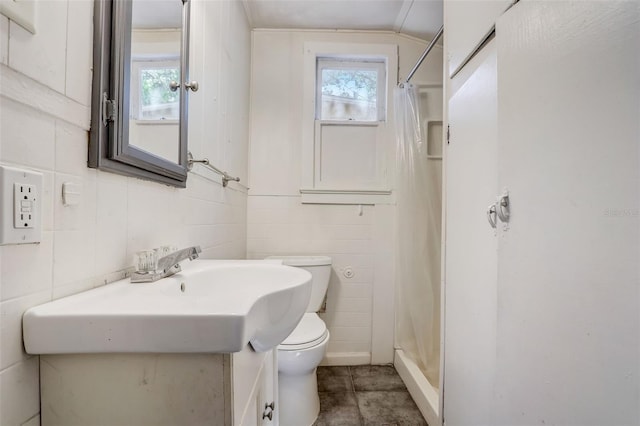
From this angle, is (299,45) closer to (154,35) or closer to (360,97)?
(360,97)

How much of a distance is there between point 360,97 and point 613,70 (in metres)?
1.75

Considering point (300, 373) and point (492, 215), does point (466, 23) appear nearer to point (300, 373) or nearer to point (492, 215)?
point (492, 215)

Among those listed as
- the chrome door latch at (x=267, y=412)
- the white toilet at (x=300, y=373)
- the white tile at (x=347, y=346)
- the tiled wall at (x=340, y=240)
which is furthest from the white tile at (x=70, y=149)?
the white tile at (x=347, y=346)

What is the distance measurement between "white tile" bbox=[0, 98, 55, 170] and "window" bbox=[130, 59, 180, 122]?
9.6 inches

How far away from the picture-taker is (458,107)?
111cm

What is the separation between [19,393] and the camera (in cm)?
45

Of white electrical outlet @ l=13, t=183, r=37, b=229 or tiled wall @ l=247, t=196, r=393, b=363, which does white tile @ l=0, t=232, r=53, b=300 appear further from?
tiled wall @ l=247, t=196, r=393, b=363

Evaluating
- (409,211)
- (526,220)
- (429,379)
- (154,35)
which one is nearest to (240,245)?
(409,211)

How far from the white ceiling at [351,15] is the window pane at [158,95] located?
47.3 inches

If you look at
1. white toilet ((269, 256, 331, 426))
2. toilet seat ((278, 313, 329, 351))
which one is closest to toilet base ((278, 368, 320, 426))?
white toilet ((269, 256, 331, 426))

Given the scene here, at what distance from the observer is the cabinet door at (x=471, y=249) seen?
904 mm

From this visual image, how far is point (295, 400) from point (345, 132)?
5.31 ft

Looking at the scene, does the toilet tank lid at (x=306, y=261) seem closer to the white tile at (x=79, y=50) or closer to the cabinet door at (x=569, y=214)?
the cabinet door at (x=569, y=214)

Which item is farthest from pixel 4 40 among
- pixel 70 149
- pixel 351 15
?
pixel 351 15
